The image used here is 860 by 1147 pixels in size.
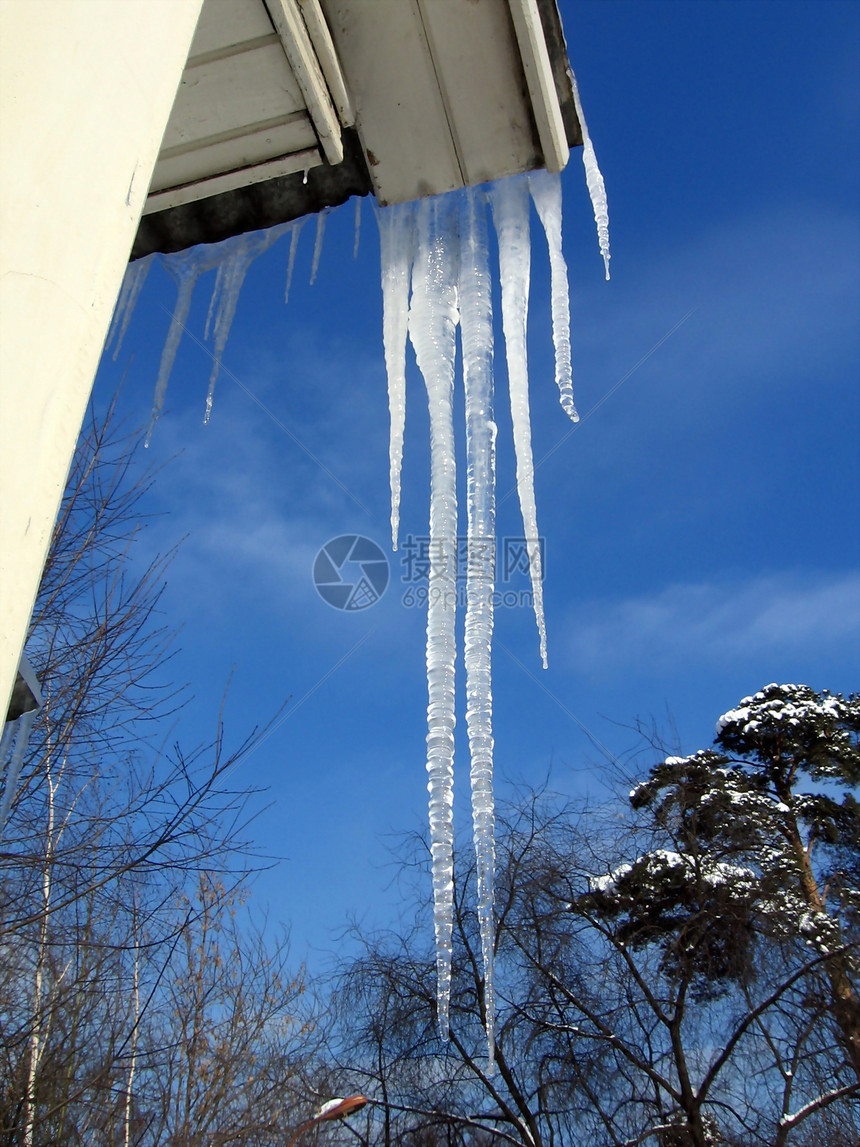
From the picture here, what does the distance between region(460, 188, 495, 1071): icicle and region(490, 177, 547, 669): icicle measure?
7 centimetres

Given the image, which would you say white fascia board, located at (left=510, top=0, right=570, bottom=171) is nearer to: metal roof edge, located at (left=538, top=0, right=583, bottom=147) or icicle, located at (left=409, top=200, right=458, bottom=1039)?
metal roof edge, located at (left=538, top=0, right=583, bottom=147)

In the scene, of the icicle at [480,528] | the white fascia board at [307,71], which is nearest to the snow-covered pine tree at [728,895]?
the icicle at [480,528]

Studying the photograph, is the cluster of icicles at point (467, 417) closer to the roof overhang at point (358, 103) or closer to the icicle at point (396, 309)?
the icicle at point (396, 309)

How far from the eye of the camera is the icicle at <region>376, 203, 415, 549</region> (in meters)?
2.24

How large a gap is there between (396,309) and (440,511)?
2.08ft

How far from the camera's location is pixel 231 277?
2482 mm

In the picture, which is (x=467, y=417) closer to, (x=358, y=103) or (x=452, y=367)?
(x=452, y=367)

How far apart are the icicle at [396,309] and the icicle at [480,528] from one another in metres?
0.16

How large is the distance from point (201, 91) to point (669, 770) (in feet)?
34.1

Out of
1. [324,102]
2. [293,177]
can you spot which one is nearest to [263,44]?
[324,102]

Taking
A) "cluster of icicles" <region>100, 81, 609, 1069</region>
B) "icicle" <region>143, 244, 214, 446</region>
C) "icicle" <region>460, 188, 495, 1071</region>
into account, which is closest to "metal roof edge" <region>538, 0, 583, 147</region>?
"cluster of icicles" <region>100, 81, 609, 1069</region>

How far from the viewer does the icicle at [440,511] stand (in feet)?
7.32

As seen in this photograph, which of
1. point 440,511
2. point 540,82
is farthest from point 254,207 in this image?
point 440,511

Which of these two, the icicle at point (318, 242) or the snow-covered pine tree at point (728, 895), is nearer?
the icicle at point (318, 242)
